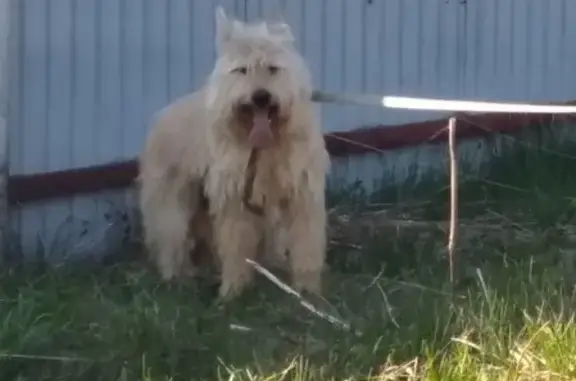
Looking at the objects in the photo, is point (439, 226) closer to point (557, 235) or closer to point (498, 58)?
point (557, 235)

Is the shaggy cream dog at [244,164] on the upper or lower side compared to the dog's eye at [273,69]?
lower

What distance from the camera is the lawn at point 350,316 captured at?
4.74 m

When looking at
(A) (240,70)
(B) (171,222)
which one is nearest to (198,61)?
(B) (171,222)

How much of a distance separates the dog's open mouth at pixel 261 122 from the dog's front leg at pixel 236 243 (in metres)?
0.44

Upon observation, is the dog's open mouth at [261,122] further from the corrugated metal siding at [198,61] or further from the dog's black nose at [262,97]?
the corrugated metal siding at [198,61]

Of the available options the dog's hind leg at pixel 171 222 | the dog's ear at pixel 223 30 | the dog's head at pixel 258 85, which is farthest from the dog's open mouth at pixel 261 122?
the dog's hind leg at pixel 171 222

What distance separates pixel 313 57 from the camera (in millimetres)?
8094

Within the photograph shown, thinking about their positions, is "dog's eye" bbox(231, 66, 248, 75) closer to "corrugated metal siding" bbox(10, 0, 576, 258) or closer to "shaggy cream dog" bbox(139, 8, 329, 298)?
"shaggy cream dog" bbox(139, 8, 329, 298)

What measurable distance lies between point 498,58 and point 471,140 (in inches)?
22.4

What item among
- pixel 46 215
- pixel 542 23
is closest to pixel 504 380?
pixel 46 215

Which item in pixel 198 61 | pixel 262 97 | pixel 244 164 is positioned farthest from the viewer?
pixel 198 61

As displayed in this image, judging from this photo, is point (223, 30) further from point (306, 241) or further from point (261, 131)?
point (306, 241)

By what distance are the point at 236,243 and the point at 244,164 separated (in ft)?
1.34

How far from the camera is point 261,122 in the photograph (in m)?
5.82
